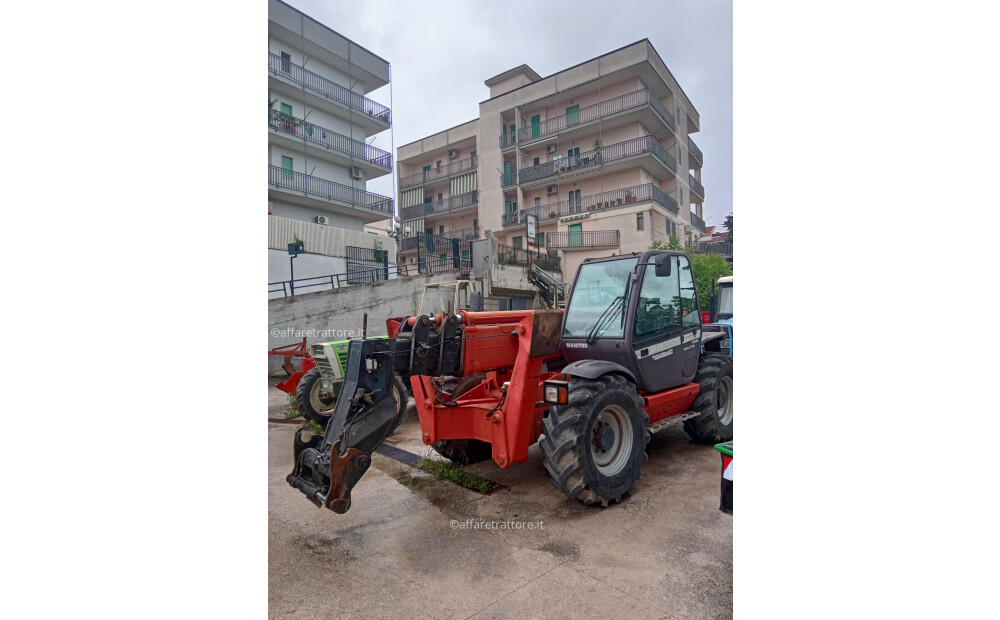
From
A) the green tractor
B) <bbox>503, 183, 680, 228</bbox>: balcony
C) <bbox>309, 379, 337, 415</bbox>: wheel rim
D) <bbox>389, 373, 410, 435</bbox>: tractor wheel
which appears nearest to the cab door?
<bbox>503, 183, 680, 228</bbox>: balcony

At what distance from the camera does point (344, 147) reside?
2.51 meters

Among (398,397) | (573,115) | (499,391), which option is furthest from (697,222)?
(398,397)

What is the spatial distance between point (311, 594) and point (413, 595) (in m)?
0.42

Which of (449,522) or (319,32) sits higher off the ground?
(319,32)

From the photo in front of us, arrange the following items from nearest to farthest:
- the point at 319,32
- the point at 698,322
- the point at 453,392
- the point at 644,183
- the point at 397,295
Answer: the point at 319,32, the point at 644,183, the point at 397,295, the point at 453,392, the point at 698,322

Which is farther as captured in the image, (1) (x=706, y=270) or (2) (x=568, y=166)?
(1) (x=706, y=270)

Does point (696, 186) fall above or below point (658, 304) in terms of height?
above

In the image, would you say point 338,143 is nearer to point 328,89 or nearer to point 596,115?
point 328,89

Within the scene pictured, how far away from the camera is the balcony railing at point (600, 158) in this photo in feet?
8.15

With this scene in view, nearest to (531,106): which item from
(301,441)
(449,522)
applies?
(301,441)

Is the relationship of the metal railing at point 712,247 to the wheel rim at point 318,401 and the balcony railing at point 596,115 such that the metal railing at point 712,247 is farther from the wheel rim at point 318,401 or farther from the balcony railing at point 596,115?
the wheel rim at point 318,401

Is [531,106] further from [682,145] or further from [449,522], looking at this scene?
[449,522]

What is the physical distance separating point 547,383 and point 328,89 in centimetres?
198
